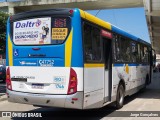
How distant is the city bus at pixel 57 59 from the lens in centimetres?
873

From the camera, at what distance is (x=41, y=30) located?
362 inches

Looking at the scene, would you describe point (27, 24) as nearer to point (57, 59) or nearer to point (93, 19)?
point (57, 59)

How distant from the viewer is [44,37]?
918 cm

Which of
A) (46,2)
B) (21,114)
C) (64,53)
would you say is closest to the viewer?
(64,53)

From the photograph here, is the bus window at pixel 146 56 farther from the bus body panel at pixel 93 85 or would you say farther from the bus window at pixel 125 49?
the bus body panel at pixel 93 85

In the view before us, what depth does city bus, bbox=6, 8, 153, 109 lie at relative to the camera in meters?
8.73

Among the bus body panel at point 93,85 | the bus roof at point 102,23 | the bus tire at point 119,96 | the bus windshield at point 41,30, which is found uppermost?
the bus roof at point 102,23

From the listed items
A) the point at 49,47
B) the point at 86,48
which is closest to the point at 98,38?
the point at 86,48

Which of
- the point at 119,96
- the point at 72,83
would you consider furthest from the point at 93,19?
the point at 119,96

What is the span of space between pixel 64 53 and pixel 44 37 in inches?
29.8

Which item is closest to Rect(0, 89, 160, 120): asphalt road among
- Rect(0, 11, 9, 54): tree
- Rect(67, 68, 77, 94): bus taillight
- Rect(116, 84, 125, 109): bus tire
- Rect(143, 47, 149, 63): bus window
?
Rect(116, 84, 125, 109): bus tire

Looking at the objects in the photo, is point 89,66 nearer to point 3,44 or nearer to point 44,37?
point 44,37

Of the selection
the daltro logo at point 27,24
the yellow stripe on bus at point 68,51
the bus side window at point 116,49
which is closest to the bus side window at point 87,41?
the yellow stripe on bus at point 68,51

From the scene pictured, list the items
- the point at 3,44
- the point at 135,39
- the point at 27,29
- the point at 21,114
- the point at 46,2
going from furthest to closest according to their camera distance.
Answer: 1. the point at 46,2
2. the point at 3,44
3. the point at 135,39
4. the point at 21,114
5. the point at 27,29
